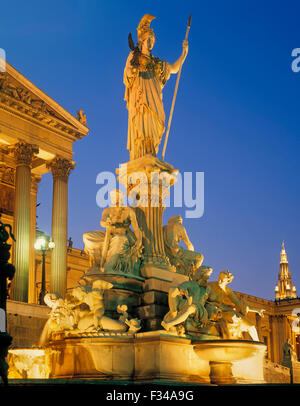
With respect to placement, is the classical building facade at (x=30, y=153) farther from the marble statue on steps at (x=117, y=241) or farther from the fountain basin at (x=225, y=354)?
the fountain basin at (x=225, y=354)

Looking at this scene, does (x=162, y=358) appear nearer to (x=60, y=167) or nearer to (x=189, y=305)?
(x=189, y=305)

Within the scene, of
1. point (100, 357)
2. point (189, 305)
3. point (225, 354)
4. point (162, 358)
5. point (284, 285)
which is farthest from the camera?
point (284, 285)

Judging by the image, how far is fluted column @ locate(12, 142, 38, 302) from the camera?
35.2 m

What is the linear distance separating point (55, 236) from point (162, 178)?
79.4 feet

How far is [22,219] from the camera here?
37219 mm

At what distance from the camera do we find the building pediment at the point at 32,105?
3841 cm

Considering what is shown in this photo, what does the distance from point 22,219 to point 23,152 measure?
4474mm

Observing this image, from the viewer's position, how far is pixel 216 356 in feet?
44.0

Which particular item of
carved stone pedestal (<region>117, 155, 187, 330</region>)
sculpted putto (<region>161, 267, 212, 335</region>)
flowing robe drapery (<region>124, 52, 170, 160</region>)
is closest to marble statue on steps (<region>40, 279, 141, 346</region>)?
sculpted putto (<region>161, 267, 212, 335</region>)

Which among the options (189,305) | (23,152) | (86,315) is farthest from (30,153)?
(189,305)

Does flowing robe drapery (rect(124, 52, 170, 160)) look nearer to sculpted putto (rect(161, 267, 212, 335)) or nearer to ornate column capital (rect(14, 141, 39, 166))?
sculpted putto (rect(161, 267, 212, 335))

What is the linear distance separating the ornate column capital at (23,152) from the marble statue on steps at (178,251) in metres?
24.2
